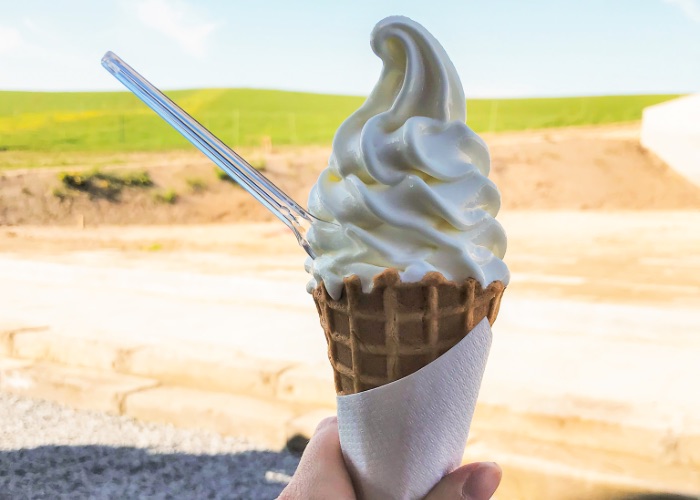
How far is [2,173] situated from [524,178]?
13170mm

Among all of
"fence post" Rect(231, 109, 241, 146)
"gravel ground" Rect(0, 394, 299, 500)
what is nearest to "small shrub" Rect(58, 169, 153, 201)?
"fence post" Rect(231, 109, 241, 146)

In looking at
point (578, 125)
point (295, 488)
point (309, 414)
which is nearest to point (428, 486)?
point (295, 488)

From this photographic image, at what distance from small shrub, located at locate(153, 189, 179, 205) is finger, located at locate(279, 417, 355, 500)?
1813cm

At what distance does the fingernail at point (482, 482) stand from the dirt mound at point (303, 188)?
17.0 meters

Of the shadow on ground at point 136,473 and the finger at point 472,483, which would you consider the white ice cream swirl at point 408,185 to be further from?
the shadow on ground at point 136,473

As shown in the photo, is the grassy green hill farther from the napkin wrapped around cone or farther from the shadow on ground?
the napkin wrapped around cone

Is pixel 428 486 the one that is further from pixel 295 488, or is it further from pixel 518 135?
pixel 518 135

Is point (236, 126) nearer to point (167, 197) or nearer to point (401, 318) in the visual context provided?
point (167, 197)

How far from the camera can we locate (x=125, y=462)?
136 inches

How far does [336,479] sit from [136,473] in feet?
7.53

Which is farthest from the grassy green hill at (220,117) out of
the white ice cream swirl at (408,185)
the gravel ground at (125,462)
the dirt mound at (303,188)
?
the white ice cream swirl at (408,185)

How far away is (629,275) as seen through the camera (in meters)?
8.40

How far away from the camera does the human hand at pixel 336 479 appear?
1224 mm

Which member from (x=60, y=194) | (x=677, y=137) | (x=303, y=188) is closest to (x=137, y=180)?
(x=60, y=194)
